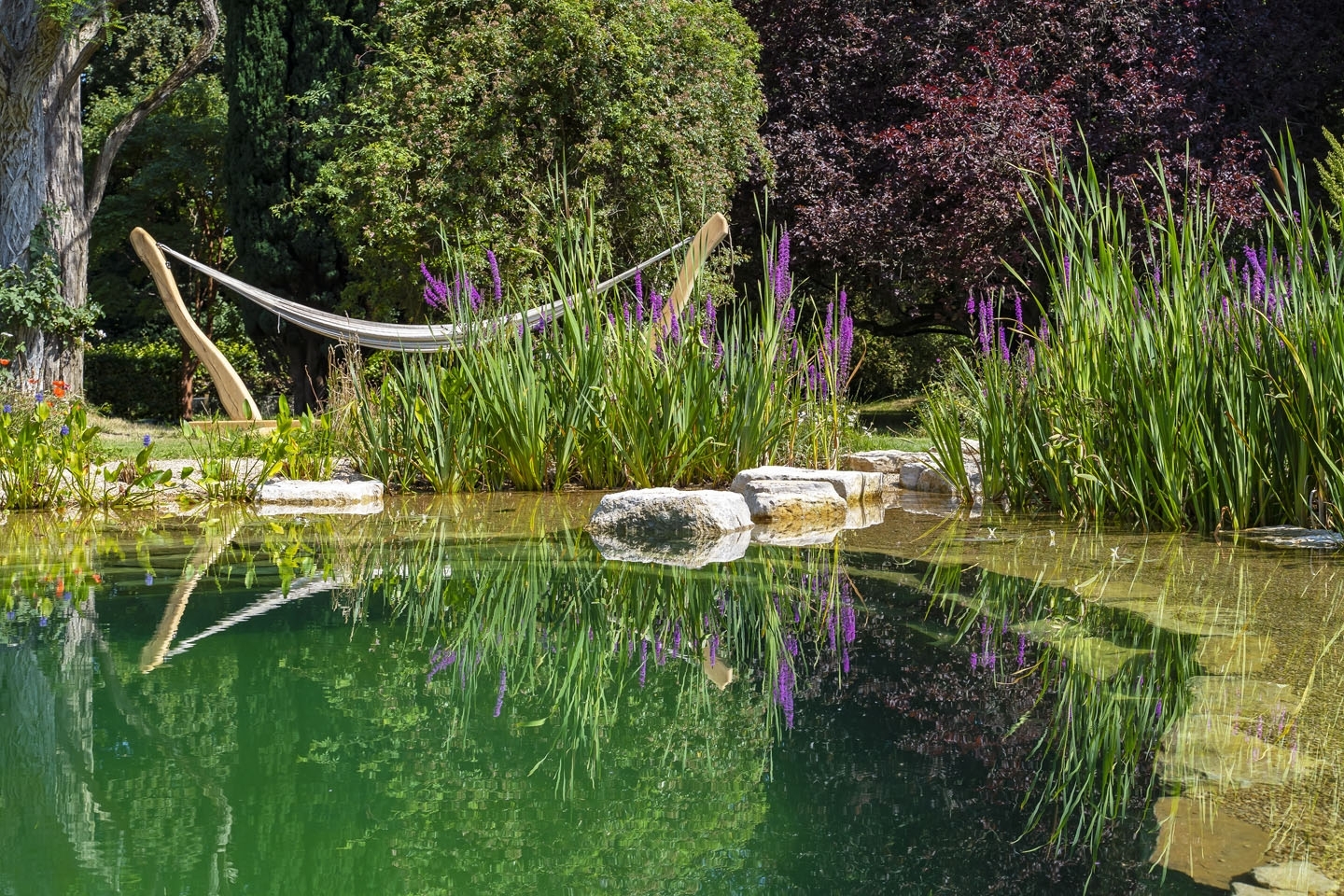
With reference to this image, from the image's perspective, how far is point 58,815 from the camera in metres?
1.39

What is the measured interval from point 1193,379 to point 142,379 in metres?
13.8

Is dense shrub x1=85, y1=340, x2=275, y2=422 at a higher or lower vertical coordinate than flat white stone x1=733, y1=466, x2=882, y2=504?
higher

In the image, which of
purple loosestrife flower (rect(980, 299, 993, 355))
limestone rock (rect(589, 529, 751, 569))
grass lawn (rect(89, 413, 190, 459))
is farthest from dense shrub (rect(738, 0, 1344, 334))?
limestone rock (rect(589, 529, 751, 569))

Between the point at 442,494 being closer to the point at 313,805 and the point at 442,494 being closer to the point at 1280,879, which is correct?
the point at 313,805

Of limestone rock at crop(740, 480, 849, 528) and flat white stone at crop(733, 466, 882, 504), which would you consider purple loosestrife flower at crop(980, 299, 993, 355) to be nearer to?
flat white stone at crop(733, 466, 882, 504)

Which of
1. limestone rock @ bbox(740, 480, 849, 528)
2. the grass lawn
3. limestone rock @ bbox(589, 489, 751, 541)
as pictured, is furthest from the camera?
the grass lawn

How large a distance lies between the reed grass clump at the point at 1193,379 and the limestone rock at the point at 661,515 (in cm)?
116

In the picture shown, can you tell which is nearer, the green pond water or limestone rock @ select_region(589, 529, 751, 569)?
the green pond water

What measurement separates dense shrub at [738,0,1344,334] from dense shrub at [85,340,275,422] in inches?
315

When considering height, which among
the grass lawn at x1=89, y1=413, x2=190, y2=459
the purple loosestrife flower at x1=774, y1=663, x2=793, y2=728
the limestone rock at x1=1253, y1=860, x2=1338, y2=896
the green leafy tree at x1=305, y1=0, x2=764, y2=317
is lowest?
the limestone rock at x1=1253, y1=860, x2=1338, y2=896

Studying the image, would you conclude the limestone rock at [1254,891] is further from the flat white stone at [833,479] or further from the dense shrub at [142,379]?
the dense shrub at [142,379]

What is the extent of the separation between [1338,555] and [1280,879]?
7.14 ft

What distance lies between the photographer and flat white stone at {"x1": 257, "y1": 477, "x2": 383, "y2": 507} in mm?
4809

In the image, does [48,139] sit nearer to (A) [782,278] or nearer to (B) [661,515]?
(A) [782,278]
